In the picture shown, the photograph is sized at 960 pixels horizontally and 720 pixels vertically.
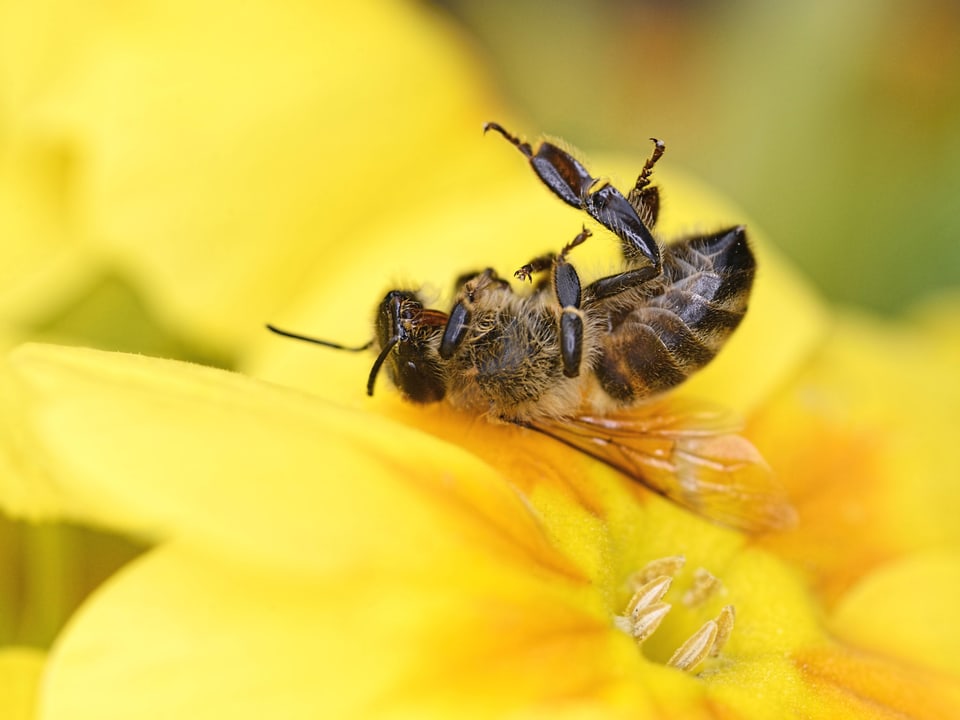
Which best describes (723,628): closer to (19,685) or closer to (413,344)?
(413,344)

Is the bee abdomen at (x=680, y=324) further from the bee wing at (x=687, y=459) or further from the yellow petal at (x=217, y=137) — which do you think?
the yellow petal at (x=217, y=137)

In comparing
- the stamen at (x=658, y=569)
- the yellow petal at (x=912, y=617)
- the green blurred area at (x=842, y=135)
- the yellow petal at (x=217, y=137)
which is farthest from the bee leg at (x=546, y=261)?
the green blurred area at (x=842, y=135)

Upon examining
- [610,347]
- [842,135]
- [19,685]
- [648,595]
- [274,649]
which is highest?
[842,135]

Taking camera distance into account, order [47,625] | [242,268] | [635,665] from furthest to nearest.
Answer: [242,268] → [47,625] → [635,665]

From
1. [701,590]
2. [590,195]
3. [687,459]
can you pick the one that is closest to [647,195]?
[590,195]

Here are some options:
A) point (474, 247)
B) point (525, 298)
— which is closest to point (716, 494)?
point (525, 298)

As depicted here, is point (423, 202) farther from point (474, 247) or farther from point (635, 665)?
point (635, 665)
